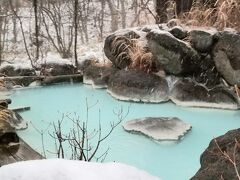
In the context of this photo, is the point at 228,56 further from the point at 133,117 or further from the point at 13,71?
the point at 13,71

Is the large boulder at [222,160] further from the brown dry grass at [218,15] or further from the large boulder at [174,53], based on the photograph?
the brown dry grass at [218,15]

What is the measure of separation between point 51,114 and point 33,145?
1.19 metres

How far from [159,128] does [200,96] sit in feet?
4.50

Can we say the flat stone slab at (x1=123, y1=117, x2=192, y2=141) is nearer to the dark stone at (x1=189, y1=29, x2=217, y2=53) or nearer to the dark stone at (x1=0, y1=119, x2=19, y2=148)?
the dark stone at (x1=0, y1=119, x2=19, y2=148)

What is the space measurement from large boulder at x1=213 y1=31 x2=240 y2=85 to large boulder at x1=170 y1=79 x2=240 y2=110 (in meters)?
A: 0.25

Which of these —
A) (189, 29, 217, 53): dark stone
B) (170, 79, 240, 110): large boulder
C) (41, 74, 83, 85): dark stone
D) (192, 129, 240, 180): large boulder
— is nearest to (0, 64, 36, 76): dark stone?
(41, 74, 83, 85): dark stone

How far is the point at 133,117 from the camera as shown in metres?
5.21

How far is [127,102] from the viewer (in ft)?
19.5

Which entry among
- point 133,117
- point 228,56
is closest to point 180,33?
point 228,56

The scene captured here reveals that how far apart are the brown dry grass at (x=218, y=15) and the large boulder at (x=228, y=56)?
1.72 feet

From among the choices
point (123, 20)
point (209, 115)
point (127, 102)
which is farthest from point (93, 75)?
point (123, 20)

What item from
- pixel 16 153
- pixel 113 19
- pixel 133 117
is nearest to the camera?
pixel 16 153

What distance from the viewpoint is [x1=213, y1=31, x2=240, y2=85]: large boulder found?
A: 5.52m

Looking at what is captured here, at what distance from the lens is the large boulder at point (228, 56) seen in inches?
217
